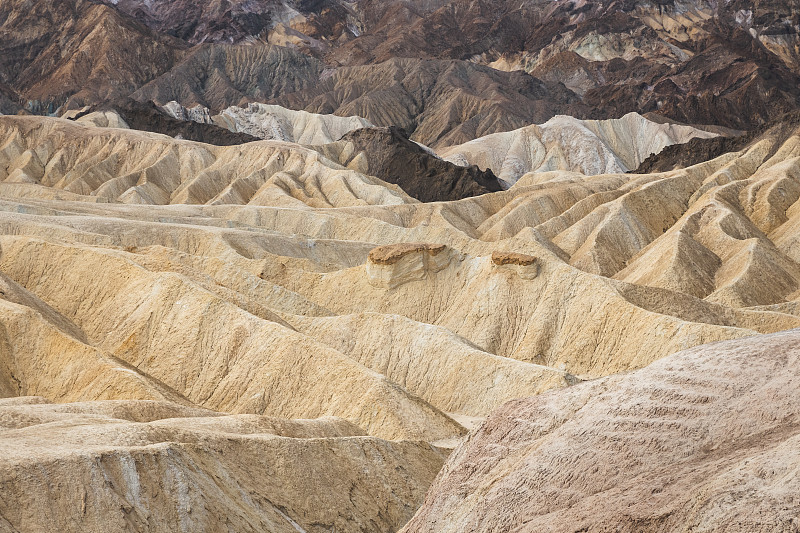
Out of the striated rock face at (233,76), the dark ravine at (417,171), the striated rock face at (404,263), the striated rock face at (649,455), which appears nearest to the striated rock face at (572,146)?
the dark ravine at (417,171)

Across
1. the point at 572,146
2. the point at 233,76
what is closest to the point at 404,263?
the point at 572,146

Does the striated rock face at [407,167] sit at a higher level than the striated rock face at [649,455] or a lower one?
lower

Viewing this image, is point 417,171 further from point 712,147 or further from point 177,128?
point 177,128

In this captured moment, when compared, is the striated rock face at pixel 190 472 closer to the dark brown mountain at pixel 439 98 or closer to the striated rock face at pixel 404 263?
the striated rock face at pixel 404 263

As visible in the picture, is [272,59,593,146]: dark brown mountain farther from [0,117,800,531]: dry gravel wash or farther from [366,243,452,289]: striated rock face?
[366,243,452,289]: striated rock face

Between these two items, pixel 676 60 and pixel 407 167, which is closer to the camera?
pixel 407 167

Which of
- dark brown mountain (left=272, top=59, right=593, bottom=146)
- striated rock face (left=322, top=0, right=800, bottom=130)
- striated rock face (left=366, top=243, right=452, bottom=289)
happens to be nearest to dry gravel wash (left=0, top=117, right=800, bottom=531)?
striated rock face (left=366, top=243, right=452, bottom=289)
